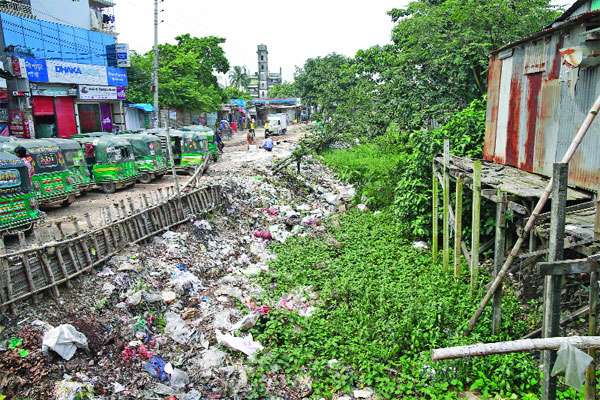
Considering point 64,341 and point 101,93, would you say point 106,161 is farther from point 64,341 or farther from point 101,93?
point 101,93

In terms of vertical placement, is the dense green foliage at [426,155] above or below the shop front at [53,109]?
below

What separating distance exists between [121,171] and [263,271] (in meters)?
8.09

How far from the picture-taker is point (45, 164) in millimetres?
11555

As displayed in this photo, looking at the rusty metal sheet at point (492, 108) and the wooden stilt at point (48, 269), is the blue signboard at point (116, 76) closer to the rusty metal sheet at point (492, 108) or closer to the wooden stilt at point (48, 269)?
the wooden stilt at point (48, 269)

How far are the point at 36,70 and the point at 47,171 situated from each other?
1278 centimetres

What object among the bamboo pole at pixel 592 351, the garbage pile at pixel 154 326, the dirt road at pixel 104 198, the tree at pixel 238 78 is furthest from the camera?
the tree at pixel 238 78

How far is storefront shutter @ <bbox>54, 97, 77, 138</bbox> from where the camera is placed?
23.3m

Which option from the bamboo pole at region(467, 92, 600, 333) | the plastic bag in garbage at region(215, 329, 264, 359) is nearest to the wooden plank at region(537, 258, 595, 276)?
the bamboo pole at region(467, 92, 600, 333)

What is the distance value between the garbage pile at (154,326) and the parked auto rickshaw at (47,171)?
421 centimetres

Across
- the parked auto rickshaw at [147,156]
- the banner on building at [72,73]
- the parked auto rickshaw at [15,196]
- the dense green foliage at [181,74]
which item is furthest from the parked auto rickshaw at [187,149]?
the dense green foliage at [181,74]

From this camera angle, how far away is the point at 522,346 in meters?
3.04

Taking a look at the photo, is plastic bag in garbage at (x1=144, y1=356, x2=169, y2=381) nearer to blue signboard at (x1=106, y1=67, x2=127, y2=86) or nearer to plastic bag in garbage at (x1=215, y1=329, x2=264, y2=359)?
plastic bag in garbage at (x1=215, y1=329, x2=264, y2=359)

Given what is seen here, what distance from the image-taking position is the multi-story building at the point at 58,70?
2053cm

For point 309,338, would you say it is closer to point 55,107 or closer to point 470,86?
point 470,86
